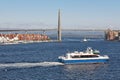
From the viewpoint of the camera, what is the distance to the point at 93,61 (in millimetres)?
103500

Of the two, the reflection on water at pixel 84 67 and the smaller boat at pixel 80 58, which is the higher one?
the smaller boat at pixel 80 58

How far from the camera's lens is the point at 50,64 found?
327ft

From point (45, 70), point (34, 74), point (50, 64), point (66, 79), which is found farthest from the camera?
point (50, 64)

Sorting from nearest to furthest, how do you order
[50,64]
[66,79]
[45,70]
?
1. [66,79]
2. [45,70]
3. [50,64]

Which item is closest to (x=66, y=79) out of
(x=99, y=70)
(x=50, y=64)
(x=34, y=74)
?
(x=34, y=74)

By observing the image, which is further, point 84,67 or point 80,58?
point 80,58

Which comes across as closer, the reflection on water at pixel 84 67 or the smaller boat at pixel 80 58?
the reflection on water at pixel 84 67

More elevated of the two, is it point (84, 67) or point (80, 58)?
point (80, 58)

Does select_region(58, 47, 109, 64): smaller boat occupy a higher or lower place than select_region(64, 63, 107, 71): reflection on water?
higher

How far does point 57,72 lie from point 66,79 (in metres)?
10.5

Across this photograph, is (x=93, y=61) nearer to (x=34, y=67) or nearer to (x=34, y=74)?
(x=34, y=67)

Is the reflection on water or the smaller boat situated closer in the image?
the reflection on water

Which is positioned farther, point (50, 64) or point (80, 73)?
point (50, 64)

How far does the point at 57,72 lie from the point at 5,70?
36.3 feet
